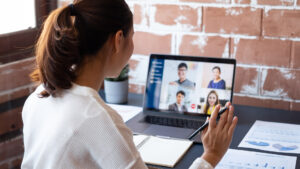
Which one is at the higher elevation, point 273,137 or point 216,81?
point 216,81

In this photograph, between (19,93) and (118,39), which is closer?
(118,39)

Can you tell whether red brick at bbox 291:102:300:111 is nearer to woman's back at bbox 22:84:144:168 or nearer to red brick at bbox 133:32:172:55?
red brick at bbox 133:32:172:55

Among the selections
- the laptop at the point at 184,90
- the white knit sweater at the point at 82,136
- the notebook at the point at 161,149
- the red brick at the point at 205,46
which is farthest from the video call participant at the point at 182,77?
the white knit sweater at the point at 82,136

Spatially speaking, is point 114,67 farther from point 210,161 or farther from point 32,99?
point 210,161

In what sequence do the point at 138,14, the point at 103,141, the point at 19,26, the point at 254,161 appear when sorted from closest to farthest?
1. the point at 103,141
2. the point at 254,161
3. the point at 19,26
4. the point at 138,14

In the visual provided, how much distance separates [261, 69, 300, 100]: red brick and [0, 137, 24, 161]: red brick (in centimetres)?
106

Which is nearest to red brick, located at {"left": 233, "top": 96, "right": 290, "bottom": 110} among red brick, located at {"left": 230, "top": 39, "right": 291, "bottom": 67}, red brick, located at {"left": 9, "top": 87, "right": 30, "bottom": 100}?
red brick, located at {"left": 230, "top": 39, "right": 291, "bottom": 67}

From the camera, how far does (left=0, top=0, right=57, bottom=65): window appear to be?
5.90 ft

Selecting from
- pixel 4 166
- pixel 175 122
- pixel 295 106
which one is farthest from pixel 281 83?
pixel 4 166

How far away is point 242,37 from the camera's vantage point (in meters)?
1.87

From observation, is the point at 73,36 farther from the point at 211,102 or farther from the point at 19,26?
the point at 19,26

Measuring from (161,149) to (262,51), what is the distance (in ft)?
2.27

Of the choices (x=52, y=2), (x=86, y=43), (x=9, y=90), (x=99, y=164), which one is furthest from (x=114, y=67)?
(x=52, y=2)

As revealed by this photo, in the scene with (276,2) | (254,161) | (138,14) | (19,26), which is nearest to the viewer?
(254,161)
